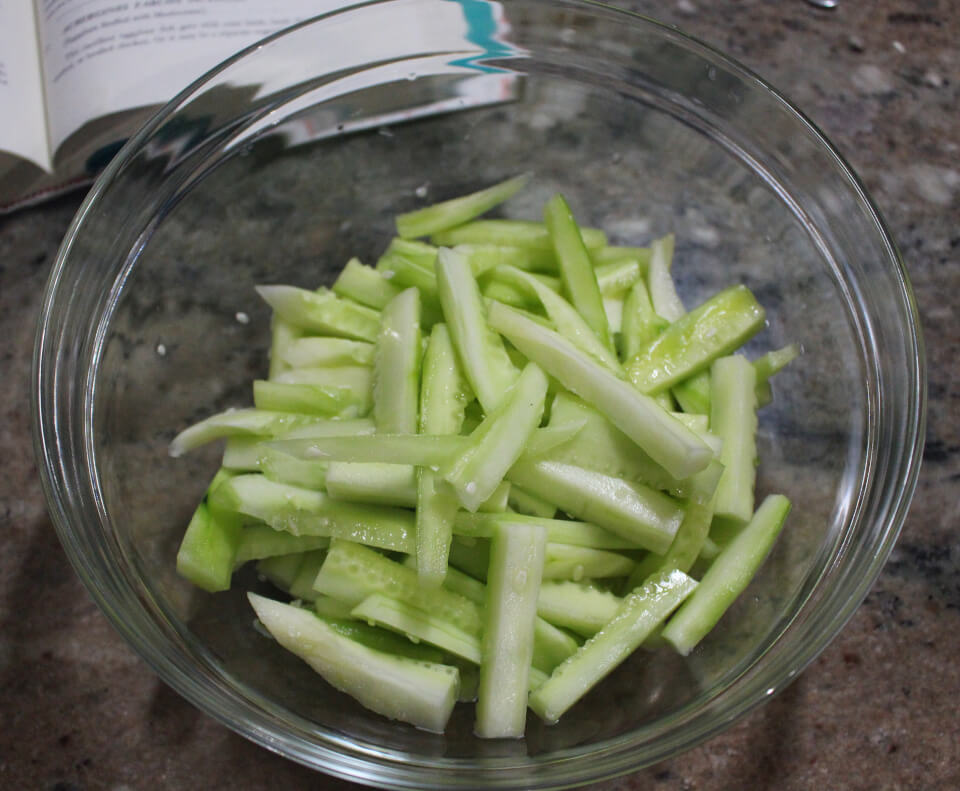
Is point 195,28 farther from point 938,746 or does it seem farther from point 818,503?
point 938,746

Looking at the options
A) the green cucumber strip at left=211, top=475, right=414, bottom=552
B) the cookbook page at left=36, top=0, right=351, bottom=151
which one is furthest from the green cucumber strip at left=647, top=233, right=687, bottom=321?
the cookbook page at left=36, top=0, right=351, bottom=151

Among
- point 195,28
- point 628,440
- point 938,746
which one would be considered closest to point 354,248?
point 195,28

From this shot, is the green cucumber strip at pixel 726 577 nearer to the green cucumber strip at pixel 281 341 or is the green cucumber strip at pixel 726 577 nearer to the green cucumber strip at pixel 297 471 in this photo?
the green cucumber strip at pixel 297 471

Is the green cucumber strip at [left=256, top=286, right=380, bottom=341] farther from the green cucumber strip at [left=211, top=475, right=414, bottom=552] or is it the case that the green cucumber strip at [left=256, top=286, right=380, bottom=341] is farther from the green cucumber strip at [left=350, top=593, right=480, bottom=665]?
the green cucumber strip at [left=350, top=593, right=480, bottom=665]

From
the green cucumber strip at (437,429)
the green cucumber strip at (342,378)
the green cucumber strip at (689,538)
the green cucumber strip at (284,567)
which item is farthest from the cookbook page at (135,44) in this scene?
the green cucumber strip at (689,538)

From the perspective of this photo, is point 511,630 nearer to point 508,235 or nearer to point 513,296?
point 513,296

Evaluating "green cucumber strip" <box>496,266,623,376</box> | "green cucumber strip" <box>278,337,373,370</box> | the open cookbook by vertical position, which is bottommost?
"green cucumber strip" <box>278,337,373,370</box>

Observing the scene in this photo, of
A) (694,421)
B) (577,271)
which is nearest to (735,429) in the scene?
(694,421)
